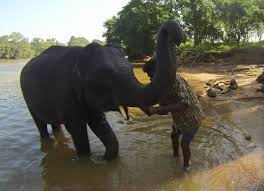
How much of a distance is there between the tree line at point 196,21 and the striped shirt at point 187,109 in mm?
29355

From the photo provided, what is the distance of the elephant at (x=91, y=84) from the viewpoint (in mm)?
3916

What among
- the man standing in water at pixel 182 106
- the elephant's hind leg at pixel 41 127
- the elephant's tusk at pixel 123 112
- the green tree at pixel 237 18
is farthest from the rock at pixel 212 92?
the green tree at pixel 237 18

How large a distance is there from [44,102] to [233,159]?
10.7 ft

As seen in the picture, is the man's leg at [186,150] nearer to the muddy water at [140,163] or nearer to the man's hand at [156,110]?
the muddy water at [140,163]

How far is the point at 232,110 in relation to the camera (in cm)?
974

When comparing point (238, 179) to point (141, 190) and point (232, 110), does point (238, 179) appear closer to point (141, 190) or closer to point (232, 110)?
point (141, 190)

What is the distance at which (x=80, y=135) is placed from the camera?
6090 mm

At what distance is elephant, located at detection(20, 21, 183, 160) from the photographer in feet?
12.8

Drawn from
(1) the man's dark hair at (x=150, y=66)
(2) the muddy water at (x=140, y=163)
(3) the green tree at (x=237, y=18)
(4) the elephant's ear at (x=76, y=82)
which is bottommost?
(2) the muddy water at (x=140, y=163)

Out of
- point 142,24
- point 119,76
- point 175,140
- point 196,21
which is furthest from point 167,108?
point 142,24

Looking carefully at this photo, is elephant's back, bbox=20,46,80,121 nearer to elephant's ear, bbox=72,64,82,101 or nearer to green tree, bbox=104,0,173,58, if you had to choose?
elephant's ear, bbox=72,64,82,101

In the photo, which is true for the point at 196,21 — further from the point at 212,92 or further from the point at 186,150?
the point at 186,150

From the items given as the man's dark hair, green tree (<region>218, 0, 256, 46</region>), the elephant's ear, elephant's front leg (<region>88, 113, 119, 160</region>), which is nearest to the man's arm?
the man's dark hair

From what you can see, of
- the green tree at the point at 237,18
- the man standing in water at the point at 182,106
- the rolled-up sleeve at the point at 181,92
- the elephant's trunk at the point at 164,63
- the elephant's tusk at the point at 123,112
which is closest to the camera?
the elephant's trunk at the point at 164,63
